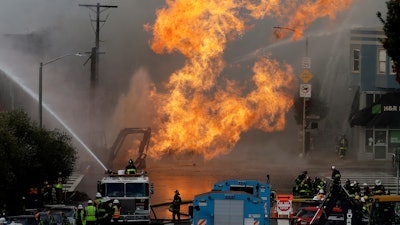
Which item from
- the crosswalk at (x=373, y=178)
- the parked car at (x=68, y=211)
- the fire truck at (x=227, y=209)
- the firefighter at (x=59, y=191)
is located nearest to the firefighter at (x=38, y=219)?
the parked car at (x=68, y=211)

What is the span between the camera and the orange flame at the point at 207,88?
152ft

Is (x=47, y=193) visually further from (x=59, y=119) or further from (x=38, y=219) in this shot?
(x=59, y=119)

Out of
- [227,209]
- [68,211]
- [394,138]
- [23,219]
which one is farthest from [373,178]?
[23,219]

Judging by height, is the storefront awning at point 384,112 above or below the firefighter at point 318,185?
above

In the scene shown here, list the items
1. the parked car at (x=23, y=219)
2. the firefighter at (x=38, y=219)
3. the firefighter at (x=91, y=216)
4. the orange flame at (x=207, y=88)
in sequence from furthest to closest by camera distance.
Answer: the orange flame at (x=207, y=88) < the firefighter at (x=91, y=216) < the firefighter at (x=38, y=219) < the parked car at (x=23, y=219)

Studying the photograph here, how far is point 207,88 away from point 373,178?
1125cm

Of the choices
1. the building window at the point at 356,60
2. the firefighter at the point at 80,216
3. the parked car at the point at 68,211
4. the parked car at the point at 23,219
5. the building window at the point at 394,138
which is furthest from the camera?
the building window at the point at 356,60

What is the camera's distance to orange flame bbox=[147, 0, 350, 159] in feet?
152

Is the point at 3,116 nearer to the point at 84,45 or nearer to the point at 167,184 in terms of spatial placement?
the point at 167,184

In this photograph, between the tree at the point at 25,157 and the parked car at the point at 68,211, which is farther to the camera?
the parked car at the point at 68,211

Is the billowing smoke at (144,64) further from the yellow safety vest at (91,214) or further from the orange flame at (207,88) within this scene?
the yellow safety vest at (91,214)

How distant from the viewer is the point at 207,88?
156 feet

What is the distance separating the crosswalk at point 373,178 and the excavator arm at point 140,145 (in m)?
10.9

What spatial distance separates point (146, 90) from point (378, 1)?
17101mm
